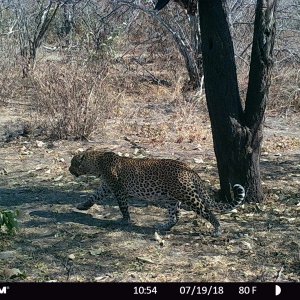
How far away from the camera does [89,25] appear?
16.2m

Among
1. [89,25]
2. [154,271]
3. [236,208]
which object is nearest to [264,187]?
[236,208]

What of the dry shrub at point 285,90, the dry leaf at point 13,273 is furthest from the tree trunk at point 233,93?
the dry shrub at point 285,90

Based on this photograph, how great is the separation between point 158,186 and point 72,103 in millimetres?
4165

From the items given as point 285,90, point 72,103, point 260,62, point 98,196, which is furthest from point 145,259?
point 285,90

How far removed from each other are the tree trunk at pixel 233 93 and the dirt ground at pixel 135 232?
445mm

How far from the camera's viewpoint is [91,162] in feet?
22.3

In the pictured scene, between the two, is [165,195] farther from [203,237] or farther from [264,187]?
[264,187]

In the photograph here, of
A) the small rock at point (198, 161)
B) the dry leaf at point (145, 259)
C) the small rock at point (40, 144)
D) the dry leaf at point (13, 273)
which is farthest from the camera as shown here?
the small rock at point (40, 144)

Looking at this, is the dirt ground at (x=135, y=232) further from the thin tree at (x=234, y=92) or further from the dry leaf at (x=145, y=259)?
the thin tree at (x=234, y=92)

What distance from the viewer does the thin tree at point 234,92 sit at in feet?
22.0

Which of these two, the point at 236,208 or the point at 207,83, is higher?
the point at 207,83

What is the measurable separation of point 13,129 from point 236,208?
540cm

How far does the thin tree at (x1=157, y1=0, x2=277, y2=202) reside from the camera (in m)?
6.70

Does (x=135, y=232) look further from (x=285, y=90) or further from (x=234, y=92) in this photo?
(x=285, y=90)
